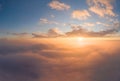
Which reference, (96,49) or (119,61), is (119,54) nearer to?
(119,61)

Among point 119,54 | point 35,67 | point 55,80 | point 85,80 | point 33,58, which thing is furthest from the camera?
point 85,80

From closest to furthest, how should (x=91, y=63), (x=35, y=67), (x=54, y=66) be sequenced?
(x=35, y=67)
(x=54, y=66)
(x=91, y=63)

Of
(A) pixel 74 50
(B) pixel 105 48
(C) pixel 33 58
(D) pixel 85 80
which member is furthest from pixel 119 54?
(D) pixel 85 80

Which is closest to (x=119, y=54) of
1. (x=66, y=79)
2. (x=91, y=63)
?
(x=91, y=63)

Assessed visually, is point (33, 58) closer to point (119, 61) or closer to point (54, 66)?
point (54, 66)

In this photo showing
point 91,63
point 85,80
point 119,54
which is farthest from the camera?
point 85,80

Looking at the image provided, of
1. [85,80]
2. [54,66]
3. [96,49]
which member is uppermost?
[96,49]

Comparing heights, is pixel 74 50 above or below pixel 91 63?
above

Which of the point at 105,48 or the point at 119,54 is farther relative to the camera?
the point at 105,48

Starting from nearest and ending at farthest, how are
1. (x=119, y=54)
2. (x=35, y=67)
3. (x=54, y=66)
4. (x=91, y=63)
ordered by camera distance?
1. (x=35, y=67)
2. (x=119, y=54)
3. (x=54, y=66)
4. (x=91, y=63)
